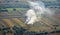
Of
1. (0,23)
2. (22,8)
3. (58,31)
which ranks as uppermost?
(22,8)

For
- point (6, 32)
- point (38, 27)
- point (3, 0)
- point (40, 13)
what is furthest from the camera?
point (3, 0)

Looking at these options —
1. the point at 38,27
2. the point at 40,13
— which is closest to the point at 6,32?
the point at 38,27

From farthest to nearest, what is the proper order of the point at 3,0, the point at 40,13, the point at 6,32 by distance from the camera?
the point at 3,0 → the point at 40,13 → the point at 6,32

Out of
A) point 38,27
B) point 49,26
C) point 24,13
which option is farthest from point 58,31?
point 24,13

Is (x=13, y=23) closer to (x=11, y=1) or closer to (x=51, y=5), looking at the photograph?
(x=11, y=1)

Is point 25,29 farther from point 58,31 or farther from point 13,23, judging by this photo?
point 58,31

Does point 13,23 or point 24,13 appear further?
point 24,13

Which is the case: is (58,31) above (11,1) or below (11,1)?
below
